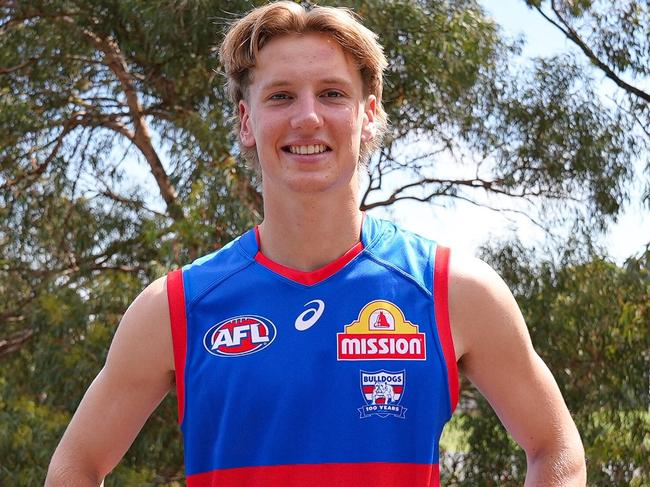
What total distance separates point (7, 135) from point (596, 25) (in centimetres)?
576

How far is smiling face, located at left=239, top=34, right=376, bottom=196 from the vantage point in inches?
85.7

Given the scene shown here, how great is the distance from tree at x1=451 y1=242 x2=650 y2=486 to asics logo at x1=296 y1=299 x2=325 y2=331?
266 inches

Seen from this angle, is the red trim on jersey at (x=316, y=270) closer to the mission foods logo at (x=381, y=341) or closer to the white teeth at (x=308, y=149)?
the mission foods logo at (x=381, y=341)

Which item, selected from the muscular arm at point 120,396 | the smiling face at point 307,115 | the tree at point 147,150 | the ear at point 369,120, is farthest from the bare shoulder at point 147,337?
the tree at point 147,150

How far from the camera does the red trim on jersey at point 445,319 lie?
213 centimetres

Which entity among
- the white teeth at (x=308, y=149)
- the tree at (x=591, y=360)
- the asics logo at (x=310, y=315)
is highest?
the tree at (x=591, y=360)

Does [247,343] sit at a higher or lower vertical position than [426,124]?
lower

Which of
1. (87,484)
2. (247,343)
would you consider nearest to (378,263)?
(247,343)

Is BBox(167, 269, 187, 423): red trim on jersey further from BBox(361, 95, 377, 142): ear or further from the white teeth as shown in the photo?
BBox(361, 95, 377, 142): ear

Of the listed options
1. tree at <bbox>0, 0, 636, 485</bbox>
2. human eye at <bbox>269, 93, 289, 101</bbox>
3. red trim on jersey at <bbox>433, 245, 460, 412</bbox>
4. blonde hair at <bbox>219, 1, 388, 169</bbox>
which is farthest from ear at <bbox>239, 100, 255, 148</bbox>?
tree at <bbox>0, 0, 636, 485</bbox>

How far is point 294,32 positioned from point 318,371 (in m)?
0.73

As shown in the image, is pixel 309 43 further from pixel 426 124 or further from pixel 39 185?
pixel 39 185

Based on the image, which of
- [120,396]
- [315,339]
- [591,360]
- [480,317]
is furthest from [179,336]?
[591,360]

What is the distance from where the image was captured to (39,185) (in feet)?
35.4
